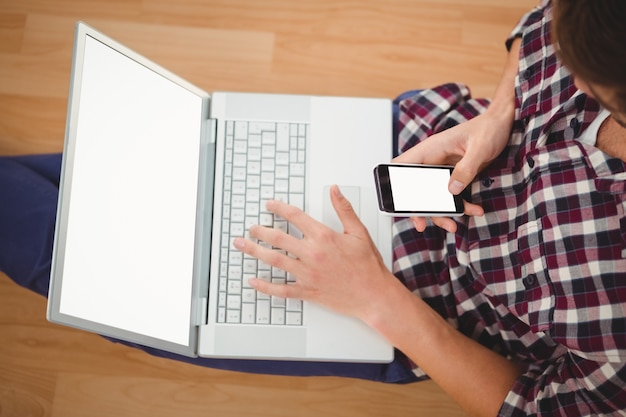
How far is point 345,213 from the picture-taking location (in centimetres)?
79

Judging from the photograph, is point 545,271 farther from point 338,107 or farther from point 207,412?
point 207,412

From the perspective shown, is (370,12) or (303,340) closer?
(303,340)

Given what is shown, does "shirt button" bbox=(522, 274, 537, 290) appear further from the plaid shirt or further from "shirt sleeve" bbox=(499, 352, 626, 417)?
"shirt sleeve" bbox=(499, 352, 626, 417)

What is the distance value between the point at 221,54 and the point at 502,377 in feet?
3.31

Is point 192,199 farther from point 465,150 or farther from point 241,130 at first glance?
point 465,150

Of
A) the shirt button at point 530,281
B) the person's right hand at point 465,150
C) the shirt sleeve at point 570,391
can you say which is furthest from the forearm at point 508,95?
the shirt sleeve at point 570,391

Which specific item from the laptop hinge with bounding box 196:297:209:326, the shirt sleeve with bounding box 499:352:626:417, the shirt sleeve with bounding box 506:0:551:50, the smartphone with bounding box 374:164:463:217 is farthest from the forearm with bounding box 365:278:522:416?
the shirt sleeve with bounding box 506:0:551:50

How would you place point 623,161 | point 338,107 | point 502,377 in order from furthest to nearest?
point 338,107 → point 502,377 → point 623,161

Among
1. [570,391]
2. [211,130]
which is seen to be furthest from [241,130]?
[570,391]

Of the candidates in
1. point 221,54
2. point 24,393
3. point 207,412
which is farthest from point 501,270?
point 24,393

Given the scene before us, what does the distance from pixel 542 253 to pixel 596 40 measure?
32cm

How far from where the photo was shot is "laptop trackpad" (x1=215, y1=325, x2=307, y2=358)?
80 cm

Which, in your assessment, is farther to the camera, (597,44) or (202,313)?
(202,313)

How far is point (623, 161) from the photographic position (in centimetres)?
65
